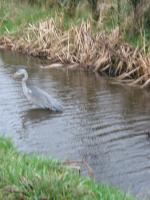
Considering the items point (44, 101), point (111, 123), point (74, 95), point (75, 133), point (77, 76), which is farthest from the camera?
point (77, 76)

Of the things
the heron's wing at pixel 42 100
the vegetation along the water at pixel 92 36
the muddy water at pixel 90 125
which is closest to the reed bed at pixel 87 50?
the vegetation along the water at pixel 92 36

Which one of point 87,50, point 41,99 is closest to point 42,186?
point 41,99

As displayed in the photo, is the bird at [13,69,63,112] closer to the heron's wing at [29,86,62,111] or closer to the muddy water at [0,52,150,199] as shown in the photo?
the heron's wing at [29,86,62,111]

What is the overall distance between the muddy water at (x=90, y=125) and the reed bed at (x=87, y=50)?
0.54 meters

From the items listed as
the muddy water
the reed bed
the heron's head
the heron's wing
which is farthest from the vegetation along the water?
the heron's wing

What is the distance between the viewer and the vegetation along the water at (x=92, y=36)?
656 inches

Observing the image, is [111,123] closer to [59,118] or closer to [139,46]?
[59,118]

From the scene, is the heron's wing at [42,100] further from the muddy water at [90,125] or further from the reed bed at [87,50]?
the reed bed at [87,50]

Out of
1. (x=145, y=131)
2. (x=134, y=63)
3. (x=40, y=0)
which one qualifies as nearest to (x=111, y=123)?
(x=145, y=131)

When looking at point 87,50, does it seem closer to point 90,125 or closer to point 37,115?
point 37,115

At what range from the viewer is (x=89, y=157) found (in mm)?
10133

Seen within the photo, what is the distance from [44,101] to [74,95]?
1.75 meters

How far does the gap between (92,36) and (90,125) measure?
21.2 feet

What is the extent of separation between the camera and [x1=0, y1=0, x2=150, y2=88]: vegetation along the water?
16.7 metres
